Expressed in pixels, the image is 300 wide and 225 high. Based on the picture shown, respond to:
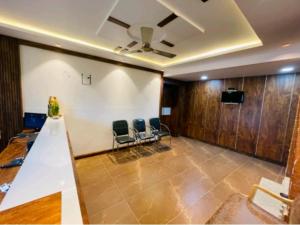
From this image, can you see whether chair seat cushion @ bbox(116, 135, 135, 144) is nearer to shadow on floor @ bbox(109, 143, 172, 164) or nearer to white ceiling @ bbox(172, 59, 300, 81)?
shadow on floor @ bbox(109, 143, 172, 164)

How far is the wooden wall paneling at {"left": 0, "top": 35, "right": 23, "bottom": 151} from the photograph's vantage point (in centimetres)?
251

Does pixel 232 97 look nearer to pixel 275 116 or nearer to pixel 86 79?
pixel 275 116

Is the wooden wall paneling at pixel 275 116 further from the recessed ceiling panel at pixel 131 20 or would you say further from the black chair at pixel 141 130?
the black chair at pixel 141 130

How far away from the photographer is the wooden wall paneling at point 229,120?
431 centimetres

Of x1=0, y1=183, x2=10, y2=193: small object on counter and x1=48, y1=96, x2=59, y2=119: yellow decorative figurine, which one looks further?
x1=48, y1=96, x2=59, y2=119: yellow decorative figurine

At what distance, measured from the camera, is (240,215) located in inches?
51.6

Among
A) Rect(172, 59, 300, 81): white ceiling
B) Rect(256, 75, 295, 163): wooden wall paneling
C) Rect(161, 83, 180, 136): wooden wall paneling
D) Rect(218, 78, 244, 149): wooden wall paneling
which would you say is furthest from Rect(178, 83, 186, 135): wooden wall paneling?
Rect(256, 75, 295, 163): wooden wall paneling

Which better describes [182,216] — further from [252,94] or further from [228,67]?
[252,94]

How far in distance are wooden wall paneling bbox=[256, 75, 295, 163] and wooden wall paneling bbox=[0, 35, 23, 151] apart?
569 cm

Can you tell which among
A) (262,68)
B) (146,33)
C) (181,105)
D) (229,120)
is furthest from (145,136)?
(262,68)

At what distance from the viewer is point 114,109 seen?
3.90m

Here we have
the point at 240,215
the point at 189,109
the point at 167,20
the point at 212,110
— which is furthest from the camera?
the point at 189,109

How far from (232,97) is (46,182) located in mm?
4801

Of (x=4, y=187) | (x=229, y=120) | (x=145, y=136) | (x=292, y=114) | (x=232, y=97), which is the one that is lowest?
(x=145, y=136)
